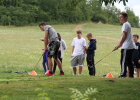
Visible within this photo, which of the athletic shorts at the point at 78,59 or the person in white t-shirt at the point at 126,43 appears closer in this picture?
the person in white t-shirt at the point at 126,43

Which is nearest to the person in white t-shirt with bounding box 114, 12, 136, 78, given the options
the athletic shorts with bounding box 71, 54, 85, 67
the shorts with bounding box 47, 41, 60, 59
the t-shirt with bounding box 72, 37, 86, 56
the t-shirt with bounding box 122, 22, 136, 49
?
the t-shirt with bounding box 122, 22, 136, 49

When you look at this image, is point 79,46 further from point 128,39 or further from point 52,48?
point 128,39

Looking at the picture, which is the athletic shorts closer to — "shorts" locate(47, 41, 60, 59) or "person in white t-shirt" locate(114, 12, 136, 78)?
"shorts" locate(47, 41, 60, 59)

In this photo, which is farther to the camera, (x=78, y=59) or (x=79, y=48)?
(x=78, y=59)

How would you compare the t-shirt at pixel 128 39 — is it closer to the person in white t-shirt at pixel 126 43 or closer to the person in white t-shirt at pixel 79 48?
the person in white t-shirt at pixel 126 43

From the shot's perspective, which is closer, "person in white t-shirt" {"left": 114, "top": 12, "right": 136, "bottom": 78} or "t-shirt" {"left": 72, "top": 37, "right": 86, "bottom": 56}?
"person in white t-shirt" {"left": 114, "top": 12, "right": 136, "bottom": 78}

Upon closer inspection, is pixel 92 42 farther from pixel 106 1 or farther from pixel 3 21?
pixel 3 21

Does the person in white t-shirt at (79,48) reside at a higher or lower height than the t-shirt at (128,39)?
lower

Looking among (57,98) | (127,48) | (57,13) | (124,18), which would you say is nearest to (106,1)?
(124,18)

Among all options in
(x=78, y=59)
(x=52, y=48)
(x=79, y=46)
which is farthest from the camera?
(x=78, y=59)

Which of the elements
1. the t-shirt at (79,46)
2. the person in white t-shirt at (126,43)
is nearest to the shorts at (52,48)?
the t-shirt at (79,46)

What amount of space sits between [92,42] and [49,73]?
2.30 meters

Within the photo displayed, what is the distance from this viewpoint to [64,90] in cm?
702

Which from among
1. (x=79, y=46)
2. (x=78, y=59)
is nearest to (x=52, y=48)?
(x=79, y=46)
